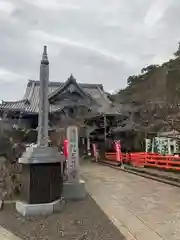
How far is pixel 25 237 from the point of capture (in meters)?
5.41

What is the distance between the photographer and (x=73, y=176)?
9180mm

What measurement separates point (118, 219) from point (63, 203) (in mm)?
1680

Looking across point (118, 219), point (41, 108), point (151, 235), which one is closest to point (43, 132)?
point (41, 108)

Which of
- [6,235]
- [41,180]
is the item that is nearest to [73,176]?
[41,180]

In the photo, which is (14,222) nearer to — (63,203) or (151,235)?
(63,203)

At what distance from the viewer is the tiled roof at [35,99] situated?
3039 centimetres

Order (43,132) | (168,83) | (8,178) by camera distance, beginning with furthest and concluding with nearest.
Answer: (168,83) → (8,178) → (43,132)

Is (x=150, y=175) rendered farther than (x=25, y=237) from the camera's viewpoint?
Yes

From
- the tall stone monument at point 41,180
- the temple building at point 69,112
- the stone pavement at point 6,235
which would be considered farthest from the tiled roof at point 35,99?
the stone pavement at point 6,235

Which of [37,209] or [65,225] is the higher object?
[37,209]

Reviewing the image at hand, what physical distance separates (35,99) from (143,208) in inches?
1082

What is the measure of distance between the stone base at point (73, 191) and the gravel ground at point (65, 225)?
3.53 ft

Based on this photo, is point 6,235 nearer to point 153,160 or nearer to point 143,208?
point 143,208

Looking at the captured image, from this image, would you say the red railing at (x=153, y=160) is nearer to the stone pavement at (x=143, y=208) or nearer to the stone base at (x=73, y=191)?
the stone pavement at (x=143, y=208)
